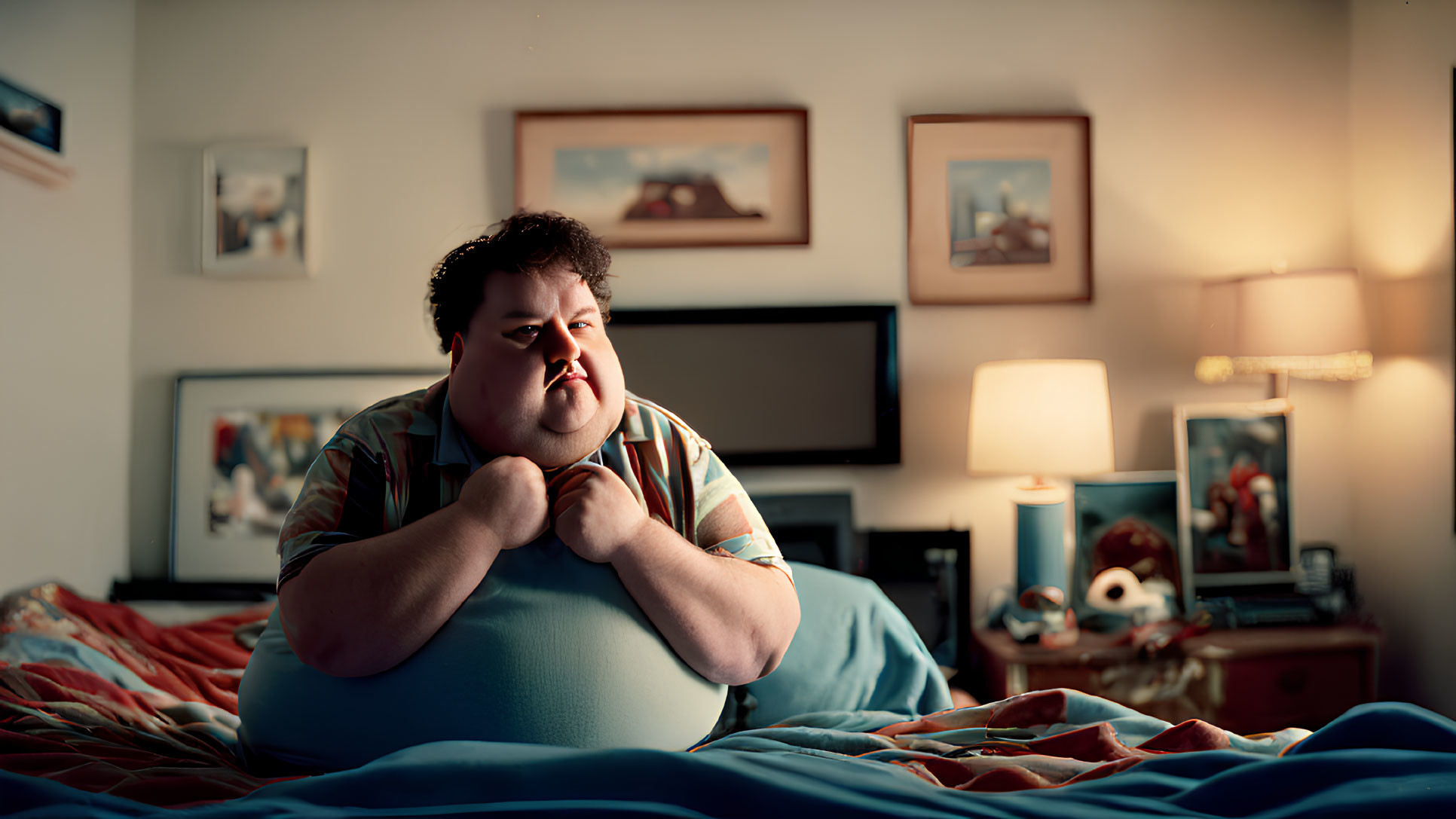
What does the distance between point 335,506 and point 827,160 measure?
1769 millimetres

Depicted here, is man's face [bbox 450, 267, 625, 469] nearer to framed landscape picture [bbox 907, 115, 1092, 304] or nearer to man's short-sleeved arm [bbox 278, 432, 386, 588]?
man's short-sleeved arm [bbox 278, 432, 386, 588]

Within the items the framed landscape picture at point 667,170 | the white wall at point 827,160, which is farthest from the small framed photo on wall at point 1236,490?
the framed landscape picture at point 667,170

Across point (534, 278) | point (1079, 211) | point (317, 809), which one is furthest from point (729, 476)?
point (1079, 211)

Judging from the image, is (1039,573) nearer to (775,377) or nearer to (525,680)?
(775,377)

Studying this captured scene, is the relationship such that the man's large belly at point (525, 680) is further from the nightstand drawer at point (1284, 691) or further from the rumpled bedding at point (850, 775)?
the nightstand drawer at point (1284, 691)

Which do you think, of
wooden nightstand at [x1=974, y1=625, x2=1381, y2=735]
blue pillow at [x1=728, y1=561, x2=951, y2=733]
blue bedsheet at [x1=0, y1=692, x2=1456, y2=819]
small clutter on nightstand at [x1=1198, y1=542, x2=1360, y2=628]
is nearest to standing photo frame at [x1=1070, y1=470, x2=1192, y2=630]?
small clutter on nightstand at [x1=1198, y1=542, x2=1360, y2=628]

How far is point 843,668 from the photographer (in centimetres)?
125

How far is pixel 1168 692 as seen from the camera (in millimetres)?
1832

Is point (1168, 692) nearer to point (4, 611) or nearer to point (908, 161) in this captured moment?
point (908, 161)

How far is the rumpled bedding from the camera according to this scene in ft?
1.91

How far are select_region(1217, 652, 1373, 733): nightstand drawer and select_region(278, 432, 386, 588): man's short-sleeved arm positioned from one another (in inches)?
75.0

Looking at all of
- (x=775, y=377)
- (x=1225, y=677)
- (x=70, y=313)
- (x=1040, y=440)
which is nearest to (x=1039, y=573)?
(x=1040, y=440)

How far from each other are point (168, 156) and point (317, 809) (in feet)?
7.30

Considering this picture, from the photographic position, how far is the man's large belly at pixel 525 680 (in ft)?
2.24
